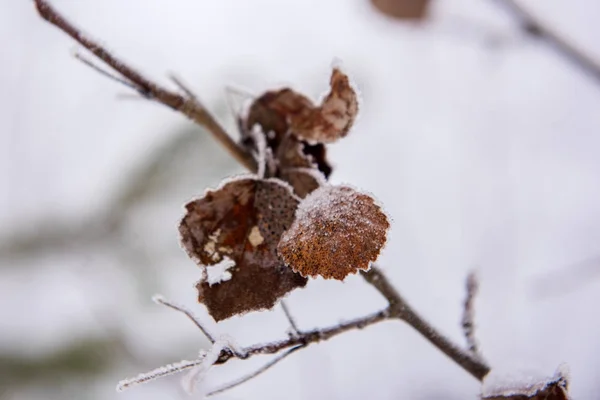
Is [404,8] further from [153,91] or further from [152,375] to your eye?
[152,375]

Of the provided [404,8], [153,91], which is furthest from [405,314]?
[404,8]

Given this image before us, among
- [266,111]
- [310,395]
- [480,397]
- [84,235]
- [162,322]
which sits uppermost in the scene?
[84,235]

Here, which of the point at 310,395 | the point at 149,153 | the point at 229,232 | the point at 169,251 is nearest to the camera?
the point at 229,232

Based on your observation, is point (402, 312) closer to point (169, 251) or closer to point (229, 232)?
point (229, 232)

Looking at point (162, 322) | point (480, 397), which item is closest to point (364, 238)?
point (480, 397)

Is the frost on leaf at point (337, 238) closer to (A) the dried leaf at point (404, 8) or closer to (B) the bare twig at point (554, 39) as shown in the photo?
(B) the bare twig at point (554, 39)

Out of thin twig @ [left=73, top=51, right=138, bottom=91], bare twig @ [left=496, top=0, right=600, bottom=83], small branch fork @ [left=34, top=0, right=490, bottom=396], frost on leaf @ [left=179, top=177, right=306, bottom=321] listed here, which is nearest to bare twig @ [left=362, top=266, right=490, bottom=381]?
small branch fork @ [left=34, top=0, right=490, bottom=396]
